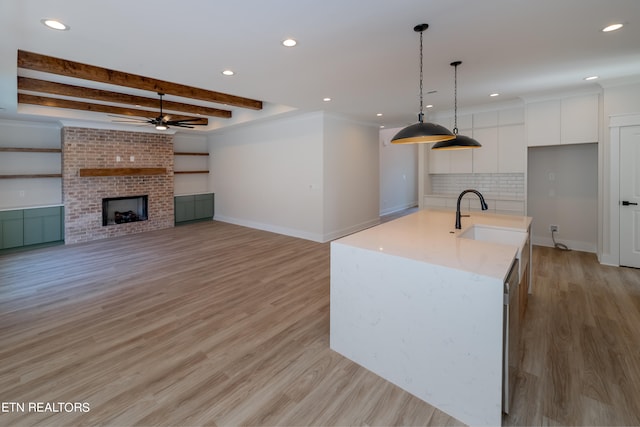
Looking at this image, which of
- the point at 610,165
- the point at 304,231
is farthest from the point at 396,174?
the point at 610,165

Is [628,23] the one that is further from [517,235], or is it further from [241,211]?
[241,211]

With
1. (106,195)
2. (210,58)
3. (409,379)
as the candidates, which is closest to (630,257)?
(409,379)

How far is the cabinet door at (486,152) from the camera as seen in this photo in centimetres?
559

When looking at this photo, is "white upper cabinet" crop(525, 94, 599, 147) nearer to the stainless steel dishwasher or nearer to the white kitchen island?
the white kitchen island

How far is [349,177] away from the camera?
6598 millimetres

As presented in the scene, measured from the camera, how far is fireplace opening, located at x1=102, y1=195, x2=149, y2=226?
6961 millimetres

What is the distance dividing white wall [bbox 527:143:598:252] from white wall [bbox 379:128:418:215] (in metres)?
4.27

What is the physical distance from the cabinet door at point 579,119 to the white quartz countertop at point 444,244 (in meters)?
2.55

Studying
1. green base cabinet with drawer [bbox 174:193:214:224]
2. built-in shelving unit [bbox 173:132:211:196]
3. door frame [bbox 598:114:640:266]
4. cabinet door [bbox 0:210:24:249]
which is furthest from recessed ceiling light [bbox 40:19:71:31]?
door frame [bbox 598:114:640:266]

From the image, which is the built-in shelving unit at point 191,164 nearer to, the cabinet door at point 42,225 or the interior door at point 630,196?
the cabinet door at point 42,225

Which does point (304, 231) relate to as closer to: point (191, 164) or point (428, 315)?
point (191, 164)

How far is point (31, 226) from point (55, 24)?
5178 mm

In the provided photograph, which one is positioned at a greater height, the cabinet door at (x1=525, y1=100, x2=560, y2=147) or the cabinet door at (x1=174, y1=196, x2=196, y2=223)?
the cabinet door at (x1=525, y1=100, x2=560, y2=147)

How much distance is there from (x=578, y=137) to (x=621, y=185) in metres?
0.95
